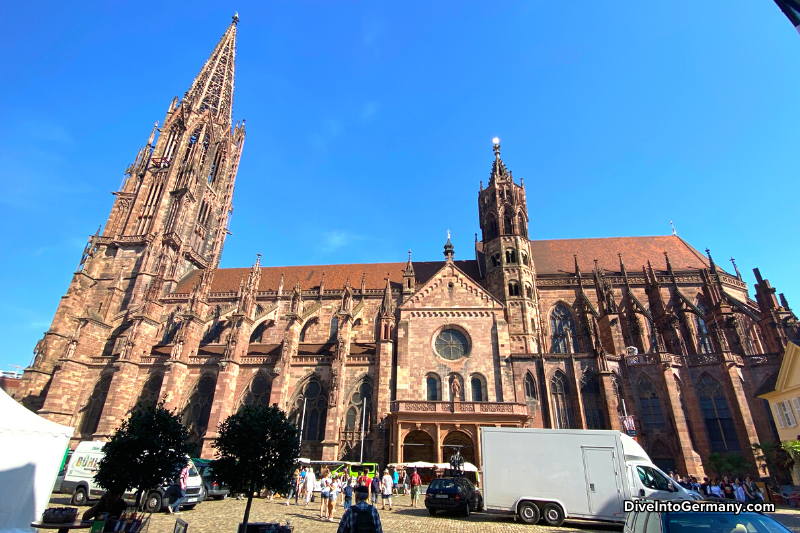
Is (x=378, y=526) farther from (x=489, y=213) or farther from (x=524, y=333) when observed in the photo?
(x=489, y=213)

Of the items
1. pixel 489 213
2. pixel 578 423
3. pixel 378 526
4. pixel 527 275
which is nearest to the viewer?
pixel 378 526

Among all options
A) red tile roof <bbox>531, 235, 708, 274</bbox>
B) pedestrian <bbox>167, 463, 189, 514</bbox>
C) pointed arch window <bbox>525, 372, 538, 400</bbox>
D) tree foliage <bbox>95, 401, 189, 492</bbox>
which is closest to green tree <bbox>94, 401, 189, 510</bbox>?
tree foliage <bbox>95, 401, 189, 492</bbox>

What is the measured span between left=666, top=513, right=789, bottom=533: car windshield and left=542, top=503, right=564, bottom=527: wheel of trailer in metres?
7.93

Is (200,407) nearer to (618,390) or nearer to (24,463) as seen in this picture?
(24,463)

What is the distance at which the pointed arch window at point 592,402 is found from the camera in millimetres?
25172

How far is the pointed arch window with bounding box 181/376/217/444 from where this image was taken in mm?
27484

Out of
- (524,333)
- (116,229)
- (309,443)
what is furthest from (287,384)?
(116,229)

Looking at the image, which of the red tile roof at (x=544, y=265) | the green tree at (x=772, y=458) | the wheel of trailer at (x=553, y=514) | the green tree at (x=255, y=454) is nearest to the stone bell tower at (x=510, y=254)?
the red tile roof at (x=544, y=265)

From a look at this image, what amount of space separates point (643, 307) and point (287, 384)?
88.2 feet

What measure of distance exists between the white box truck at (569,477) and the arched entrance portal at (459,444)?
444 inches

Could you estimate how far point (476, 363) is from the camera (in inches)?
1045

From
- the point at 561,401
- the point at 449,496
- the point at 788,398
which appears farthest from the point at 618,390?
the point at 449,496

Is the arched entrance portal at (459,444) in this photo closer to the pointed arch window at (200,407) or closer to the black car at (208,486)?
the black car at (208,486)

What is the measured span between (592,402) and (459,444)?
350 inches
